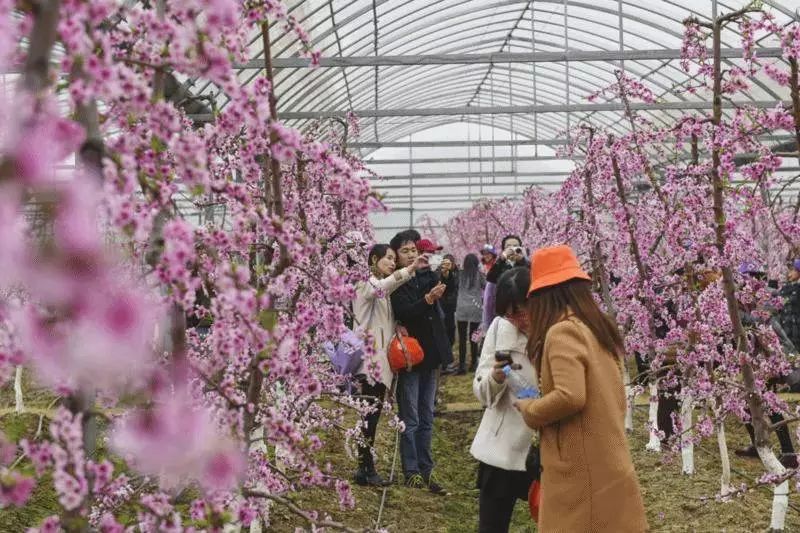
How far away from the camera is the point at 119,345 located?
121cm

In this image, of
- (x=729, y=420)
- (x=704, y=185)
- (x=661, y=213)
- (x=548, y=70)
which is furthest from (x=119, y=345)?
(x=548, y=70)

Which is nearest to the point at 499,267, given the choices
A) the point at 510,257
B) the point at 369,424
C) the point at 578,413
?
the point at 510,257

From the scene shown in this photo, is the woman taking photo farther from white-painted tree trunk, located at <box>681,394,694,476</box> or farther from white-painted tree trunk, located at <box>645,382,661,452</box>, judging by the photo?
white-painted tree trunk, located at <box>645,382,661,452</box>

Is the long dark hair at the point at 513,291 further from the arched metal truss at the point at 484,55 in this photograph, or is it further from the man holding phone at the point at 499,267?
the arched metal truss at the point at 484,55

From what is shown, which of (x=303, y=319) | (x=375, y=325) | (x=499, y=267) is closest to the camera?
(x=303, y=319)

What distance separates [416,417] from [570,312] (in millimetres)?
2815

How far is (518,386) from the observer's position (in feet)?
10.6

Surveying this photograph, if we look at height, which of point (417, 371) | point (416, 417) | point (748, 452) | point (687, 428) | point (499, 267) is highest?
point (499, 267)

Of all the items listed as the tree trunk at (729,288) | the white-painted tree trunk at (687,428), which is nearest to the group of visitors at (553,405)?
the tree trunk at (729,288)

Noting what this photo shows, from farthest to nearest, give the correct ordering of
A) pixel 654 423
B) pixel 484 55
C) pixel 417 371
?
pixel 484 55 → pixel 654 423 → pixel 417 371

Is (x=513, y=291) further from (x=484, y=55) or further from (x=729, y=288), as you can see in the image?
(x=484, y=55)

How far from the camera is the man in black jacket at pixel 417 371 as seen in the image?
558cm

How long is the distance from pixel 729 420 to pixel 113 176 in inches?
310

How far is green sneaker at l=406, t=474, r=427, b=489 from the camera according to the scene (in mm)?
5668
